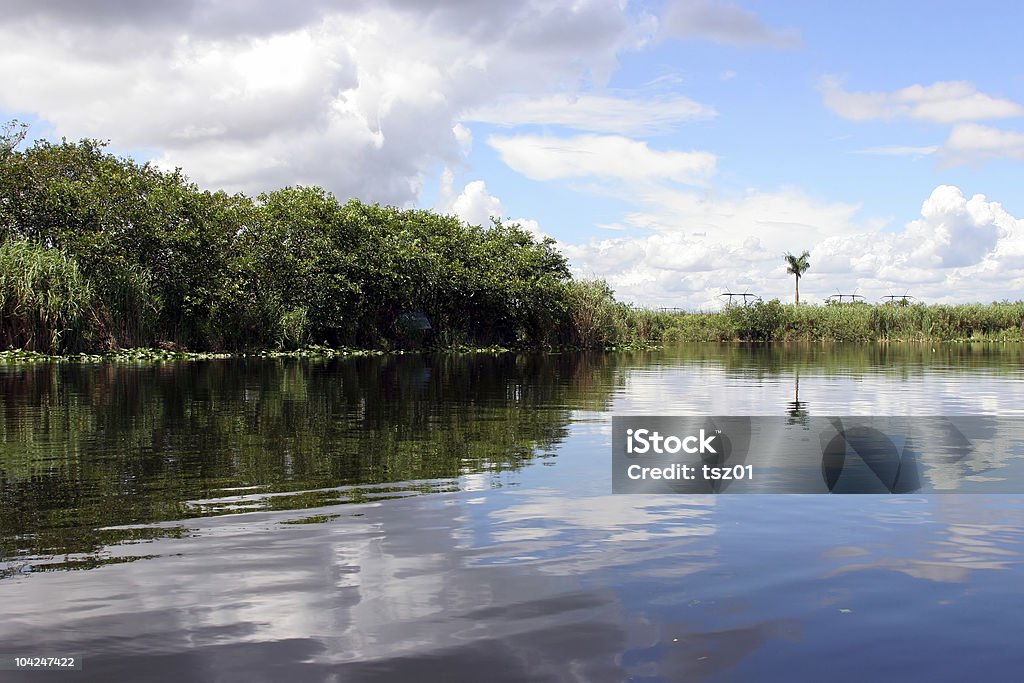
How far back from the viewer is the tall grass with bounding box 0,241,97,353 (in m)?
34.4

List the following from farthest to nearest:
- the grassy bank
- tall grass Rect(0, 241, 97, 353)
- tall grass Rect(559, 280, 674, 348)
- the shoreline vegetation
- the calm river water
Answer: the grassy bank, tall grass Rect(559, 280, 674, 348), the shoreline vegetation, tall grass Rect(0, 241, 97, 353), the calm river water

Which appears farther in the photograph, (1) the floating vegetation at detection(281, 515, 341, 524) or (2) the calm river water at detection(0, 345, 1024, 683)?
(1) the floating vegetation at detection(281, 515, 341, 524)

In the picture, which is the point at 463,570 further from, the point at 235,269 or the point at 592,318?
the point at 592,318

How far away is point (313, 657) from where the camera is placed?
4375 millimetres

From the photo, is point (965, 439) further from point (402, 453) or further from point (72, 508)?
point (72, 508)

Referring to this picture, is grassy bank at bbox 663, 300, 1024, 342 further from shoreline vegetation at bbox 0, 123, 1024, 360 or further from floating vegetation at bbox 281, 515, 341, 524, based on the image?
floating vegetation at bbox 281, 515, 341, 524

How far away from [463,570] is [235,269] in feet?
134

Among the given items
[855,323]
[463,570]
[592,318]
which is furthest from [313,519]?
[855,323]

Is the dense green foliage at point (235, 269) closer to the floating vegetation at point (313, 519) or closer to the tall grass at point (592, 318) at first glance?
the tall grass at point (592, 318)

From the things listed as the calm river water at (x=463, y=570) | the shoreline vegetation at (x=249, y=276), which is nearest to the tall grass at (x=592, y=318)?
the shoreline vegetation at (x=249, y=276)

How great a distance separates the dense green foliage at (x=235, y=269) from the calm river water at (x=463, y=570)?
88.0ft

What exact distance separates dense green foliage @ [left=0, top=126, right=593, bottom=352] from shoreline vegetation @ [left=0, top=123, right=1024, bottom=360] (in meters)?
0.08

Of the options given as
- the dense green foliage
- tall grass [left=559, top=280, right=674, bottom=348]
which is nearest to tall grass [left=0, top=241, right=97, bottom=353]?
→ the dense green foliage

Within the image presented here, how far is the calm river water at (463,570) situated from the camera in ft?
14.4
